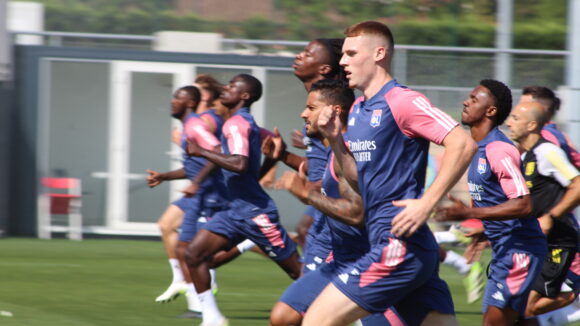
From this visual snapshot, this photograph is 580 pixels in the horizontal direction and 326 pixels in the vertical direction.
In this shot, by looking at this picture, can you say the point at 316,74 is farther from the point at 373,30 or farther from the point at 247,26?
the point at 247,26

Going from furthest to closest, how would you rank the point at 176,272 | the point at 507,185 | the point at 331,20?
the point at 331,20 → the point at 176,272 → the point at 507,185

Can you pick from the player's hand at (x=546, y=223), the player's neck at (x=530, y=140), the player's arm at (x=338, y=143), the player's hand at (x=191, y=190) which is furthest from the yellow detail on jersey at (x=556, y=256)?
the player's hand at (x=191, y=190)

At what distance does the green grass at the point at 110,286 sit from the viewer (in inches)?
342

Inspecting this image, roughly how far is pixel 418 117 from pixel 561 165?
2.61 meters

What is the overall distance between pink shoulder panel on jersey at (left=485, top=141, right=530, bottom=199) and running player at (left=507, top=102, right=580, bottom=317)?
1.19 meters

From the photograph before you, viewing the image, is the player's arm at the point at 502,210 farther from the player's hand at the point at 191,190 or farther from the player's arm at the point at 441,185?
the player's hand at the point at 191,190

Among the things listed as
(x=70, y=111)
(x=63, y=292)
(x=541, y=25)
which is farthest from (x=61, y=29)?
(x=63, y=292)

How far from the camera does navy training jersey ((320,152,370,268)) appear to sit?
19.5 feet

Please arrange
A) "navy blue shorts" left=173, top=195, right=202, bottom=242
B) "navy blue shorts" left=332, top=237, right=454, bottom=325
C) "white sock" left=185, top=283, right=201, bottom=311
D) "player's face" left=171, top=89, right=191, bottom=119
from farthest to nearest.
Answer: "player's face" left=171, top=89, right=191, bottom=119, "navy blue shorts" left=173, top=195, right=202, bottom=242, "white sock" left=185, top=283, right=201, bottom=311, "navy blue shorts" left=332, top=237, right=454, bottom=325

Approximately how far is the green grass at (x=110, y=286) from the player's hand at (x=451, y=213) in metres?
3.19

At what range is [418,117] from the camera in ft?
17.2

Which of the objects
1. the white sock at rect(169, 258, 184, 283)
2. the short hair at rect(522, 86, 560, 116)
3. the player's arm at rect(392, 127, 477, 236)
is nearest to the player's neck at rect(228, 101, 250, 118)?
the white sock at rect(169, 258, 184, 283)

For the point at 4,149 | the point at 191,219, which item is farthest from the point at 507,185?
the point at 4,149

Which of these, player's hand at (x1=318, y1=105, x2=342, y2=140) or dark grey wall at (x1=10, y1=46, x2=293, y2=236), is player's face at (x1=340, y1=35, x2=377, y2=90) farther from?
dark grey wall at (x1=10, y1=46, x2=293, y2=236)
